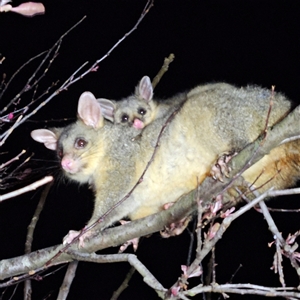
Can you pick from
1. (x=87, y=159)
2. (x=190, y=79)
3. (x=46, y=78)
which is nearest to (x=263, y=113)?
(x=87, y=159)

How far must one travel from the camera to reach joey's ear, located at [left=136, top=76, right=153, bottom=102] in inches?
221

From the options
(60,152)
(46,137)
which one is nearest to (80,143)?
(60,152)

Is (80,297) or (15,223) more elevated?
(15,223)

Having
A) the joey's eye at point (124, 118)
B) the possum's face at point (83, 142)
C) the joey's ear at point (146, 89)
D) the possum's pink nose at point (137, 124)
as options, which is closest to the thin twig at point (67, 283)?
the possum's face at point (83, 142)

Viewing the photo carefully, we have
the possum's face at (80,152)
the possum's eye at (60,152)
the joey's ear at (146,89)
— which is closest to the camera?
the possum's face at (80,152)

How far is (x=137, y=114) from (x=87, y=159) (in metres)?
1.26

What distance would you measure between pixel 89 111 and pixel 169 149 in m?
0.71

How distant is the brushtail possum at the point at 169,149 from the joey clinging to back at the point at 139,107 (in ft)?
A: 2.74

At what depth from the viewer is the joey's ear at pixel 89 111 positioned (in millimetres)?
4215

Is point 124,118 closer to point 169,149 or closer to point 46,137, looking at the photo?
point 46,137

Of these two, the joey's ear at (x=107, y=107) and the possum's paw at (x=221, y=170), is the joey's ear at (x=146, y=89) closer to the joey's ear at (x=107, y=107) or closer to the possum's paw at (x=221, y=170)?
the joey's ear at (x=107, y=107)

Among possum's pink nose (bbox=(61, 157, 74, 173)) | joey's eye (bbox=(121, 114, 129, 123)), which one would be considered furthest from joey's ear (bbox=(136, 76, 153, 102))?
possum's pink nose (bbox=(61, 157, 74, 173))

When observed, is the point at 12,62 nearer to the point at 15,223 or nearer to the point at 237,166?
the point at 15,223

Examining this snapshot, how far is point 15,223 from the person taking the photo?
713 cm
